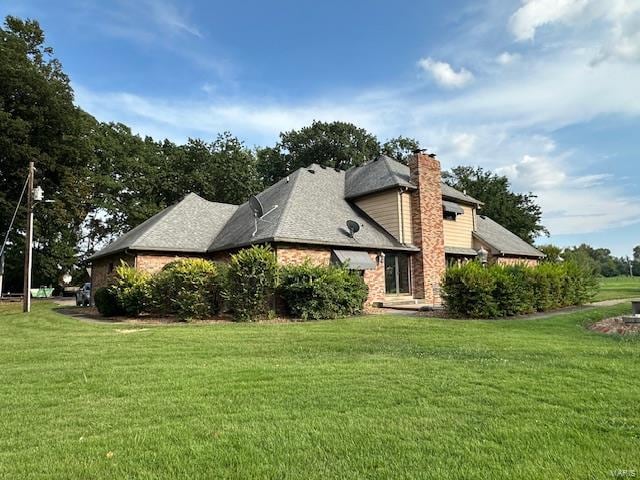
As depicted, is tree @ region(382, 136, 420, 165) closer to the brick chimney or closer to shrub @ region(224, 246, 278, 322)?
the brick chimney

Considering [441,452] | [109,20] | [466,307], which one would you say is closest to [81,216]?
[109,20]

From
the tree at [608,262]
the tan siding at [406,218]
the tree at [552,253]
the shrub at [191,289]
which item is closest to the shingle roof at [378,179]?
the tan siding at [406,218]

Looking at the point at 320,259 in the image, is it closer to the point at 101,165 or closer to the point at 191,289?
the point at 191,289

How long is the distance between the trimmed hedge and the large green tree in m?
28.4

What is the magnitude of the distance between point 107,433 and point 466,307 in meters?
12.5

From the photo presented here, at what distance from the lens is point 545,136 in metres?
20.2

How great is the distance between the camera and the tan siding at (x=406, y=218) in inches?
864

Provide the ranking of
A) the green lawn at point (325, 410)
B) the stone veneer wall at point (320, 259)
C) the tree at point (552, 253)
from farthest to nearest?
the tree at point (552, 253) → the stone veneer wall at point (320, 259) → the green lawn at point (325, 410)

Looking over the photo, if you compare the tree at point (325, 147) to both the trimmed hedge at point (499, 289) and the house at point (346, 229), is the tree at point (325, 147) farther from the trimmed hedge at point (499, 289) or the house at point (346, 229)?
the trimmed hedge at point (499, 289)

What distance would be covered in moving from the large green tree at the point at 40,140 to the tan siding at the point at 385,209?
73.1ft

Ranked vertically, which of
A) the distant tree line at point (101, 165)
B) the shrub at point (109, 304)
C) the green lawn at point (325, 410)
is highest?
the distant tree line at point (101, 165)

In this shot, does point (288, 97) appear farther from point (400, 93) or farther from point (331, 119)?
point (331, 119)

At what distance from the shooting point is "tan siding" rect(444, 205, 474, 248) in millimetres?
25453

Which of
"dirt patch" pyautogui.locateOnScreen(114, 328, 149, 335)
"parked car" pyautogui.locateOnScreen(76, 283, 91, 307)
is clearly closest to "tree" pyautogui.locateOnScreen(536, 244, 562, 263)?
"dirt patch" pyautogui.locateOnScreen(114, 328, 149, 335)
